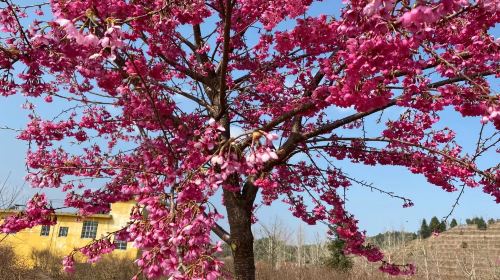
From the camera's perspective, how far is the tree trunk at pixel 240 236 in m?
5.41

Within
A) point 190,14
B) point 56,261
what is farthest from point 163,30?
point 56,261

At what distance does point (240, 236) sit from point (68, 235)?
29.7 m

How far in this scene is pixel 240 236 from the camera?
5559mm

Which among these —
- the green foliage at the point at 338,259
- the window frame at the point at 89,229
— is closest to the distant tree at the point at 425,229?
the green foliage at the point at 338,259

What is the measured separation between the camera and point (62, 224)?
31.6 metres

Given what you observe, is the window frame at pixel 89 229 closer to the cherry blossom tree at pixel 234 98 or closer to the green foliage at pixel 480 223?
the cherry blossom tree at pixel 234 98

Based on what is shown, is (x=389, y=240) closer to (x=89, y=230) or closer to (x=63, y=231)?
(x=89, y=230)

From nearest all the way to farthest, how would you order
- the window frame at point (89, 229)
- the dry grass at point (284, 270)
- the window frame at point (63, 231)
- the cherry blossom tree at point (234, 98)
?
the cherry blossom tree at point (234, 98) < the dry grass at point (284, 270) < the window frame at point (63, 231) < the window frame at point (89, 229)

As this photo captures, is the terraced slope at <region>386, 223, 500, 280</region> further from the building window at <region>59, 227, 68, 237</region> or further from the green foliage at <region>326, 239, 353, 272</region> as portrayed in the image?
the building window at <region>59, 227, 68, 237</region>

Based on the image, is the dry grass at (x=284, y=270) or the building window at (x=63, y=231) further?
the building window at (x=63, y=231)

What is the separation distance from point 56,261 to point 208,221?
1047 inches

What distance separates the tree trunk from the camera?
17.7 ft

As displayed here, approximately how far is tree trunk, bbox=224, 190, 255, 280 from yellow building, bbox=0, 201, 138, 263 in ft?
85.9

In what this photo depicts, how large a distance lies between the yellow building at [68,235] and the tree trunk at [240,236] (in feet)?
85.9
